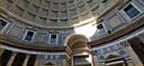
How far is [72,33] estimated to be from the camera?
15.4m

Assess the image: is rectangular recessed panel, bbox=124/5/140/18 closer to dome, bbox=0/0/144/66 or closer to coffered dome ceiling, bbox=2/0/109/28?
dome, bbox=0/0/144/66

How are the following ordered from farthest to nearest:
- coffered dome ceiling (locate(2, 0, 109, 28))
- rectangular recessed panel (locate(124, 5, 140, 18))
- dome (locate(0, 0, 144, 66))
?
coffered dome ceiling (locate(2, 0, 109, 28)), rectangular recessed panel (locate(124, 5, 140, 18)), dome (locate(0, 0, 144, 66))

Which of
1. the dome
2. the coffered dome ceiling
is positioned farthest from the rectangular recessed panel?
the coffered dome ceiling

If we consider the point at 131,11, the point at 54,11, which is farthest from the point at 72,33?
the point at 131,11

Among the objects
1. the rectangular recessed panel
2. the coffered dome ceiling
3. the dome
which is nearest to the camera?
the dome

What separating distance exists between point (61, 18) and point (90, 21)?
3.27 metres

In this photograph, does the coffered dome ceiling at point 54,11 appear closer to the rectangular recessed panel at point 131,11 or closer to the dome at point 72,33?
the dome at point 72,33

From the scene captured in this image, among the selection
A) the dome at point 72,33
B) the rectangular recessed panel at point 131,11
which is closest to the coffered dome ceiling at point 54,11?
the dome at point 72,33

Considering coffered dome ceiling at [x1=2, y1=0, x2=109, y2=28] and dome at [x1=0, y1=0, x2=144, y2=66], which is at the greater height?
coffered dome ceiling at [x1=2, y1=0, x2=109, y2=28]

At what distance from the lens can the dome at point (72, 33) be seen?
11.9 meters

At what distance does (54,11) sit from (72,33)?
365cm

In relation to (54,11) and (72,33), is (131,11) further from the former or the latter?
(54,11)

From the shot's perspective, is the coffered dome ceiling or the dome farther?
the coffered dome ceiling

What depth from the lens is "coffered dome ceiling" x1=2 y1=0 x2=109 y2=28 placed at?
15353 millimetres
